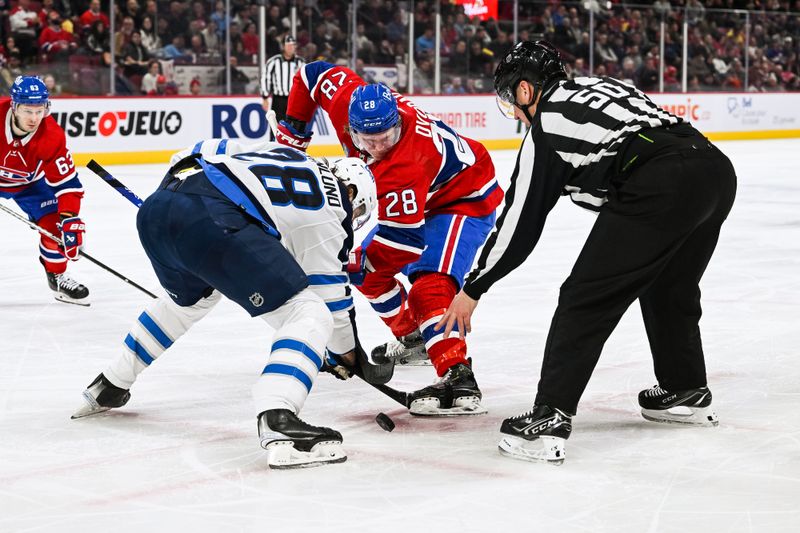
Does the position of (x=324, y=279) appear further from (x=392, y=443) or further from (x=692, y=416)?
(x=692, y=416)

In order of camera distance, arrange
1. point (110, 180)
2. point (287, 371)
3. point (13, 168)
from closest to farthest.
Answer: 1. point (287, 371)
2. point (110, 180)
3. point (13, 168)

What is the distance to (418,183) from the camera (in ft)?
11.5

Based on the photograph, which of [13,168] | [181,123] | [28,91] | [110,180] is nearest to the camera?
[110,180]

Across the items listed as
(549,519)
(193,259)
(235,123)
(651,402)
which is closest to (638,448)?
(651,402)

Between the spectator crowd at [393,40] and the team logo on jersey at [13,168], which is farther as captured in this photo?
the spectator crowd at [393,40]

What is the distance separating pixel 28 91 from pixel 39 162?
0.37 m

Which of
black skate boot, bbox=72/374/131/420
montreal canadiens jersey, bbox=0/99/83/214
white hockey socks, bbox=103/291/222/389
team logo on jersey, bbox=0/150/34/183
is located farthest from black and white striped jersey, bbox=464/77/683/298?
team logo on jersey, bbox=0/150/34/183

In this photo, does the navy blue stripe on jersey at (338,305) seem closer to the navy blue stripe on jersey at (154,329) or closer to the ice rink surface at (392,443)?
the ice rink surface at (392,443)

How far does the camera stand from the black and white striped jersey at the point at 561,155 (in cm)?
278

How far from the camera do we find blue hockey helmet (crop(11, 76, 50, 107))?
5.13 meters

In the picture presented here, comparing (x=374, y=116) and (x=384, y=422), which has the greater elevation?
(x=374, y=116)

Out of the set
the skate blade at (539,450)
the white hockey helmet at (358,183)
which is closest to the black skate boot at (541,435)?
the skate blade at (539,450)

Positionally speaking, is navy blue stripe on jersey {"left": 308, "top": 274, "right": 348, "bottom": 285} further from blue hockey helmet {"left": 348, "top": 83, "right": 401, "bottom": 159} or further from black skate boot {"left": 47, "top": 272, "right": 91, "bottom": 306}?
black skate boot {"left": 47, "top": 272, "right": 91, "bottom": 306}

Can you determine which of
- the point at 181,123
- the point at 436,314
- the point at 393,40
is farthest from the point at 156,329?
the point at 393,40
